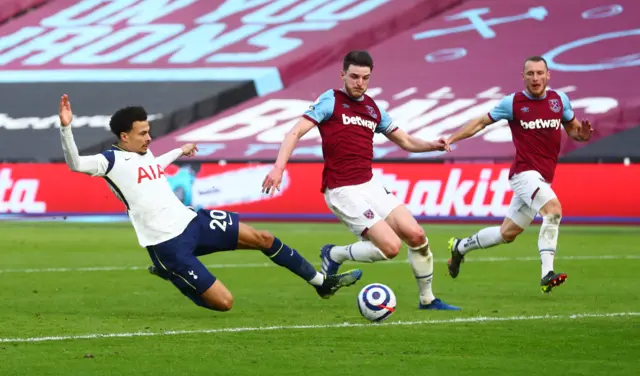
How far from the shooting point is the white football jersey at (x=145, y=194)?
9.23m

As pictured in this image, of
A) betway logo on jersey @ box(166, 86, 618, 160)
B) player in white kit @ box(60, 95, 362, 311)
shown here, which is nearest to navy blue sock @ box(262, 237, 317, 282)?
player in white kit @ box(60, 95, 362, 311)

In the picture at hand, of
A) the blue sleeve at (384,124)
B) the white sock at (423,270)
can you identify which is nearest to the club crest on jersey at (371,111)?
the blue sleeve at (384,124)

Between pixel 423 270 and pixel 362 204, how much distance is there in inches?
28.4

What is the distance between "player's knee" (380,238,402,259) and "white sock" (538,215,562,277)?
156 centimetres

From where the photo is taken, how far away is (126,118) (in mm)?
9281

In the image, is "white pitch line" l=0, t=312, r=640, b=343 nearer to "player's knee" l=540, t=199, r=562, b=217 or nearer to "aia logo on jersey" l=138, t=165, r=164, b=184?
"aia logo on jersey" l=138, t=165, r=164, b=184

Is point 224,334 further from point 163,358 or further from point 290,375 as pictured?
point 290,375

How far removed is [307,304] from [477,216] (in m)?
11.5

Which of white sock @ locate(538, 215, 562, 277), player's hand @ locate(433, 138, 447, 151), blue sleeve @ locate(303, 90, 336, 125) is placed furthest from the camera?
white sock @ locate(538, 215, 562, 277)

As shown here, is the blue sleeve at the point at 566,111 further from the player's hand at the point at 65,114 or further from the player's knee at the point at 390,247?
the player's hand at the point at 65,114

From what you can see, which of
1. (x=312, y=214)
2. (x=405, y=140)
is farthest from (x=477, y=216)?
(x=405, y=140)

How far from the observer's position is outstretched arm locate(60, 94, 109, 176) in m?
8.41

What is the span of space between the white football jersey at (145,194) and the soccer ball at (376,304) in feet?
4.89

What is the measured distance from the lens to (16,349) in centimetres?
767
